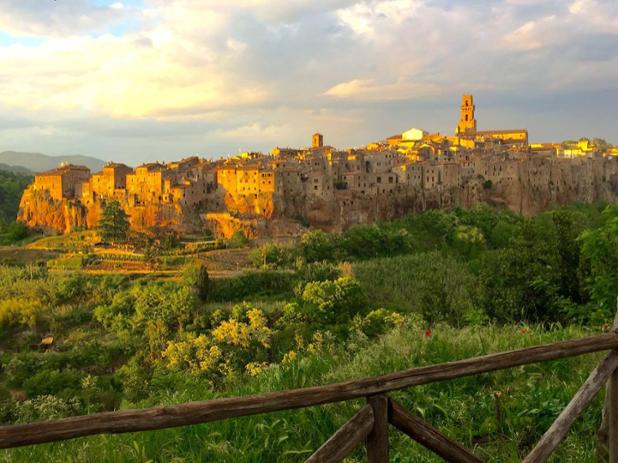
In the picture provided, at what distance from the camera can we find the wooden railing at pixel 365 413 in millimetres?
1594

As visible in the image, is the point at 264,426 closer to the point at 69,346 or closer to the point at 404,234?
the point at 69,346

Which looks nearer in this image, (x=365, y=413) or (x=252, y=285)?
(x=365, y=413)

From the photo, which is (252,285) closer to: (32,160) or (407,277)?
(407,277)

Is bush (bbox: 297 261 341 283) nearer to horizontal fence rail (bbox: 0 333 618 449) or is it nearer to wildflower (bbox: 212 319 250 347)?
wildflower (bbox: 212 319 250 347)

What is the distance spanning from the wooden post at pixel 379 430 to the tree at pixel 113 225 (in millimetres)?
37056

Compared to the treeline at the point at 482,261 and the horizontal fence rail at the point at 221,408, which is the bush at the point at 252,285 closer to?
the treeline at the point at 482,261

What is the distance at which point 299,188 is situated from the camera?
41.6m

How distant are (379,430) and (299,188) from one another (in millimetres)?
39918

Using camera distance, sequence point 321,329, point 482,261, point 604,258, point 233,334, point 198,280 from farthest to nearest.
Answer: point 198,280, point 321,329, point 233,334, point 482,261, point 604,258

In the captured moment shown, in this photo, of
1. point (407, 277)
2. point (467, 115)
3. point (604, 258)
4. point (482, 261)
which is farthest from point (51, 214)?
point (467, 115)

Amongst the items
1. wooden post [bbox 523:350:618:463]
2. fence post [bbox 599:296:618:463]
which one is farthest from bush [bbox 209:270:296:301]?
wooden post [bbox 523:350:618:463]

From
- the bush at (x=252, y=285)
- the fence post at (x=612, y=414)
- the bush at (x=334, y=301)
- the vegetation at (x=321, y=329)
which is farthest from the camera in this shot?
the bush at (x=252, y=285)

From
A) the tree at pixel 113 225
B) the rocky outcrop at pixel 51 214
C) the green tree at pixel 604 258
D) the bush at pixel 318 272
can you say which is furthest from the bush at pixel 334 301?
the rocky outcrop at pixel 51 214

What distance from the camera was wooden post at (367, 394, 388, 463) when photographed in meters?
1.86
